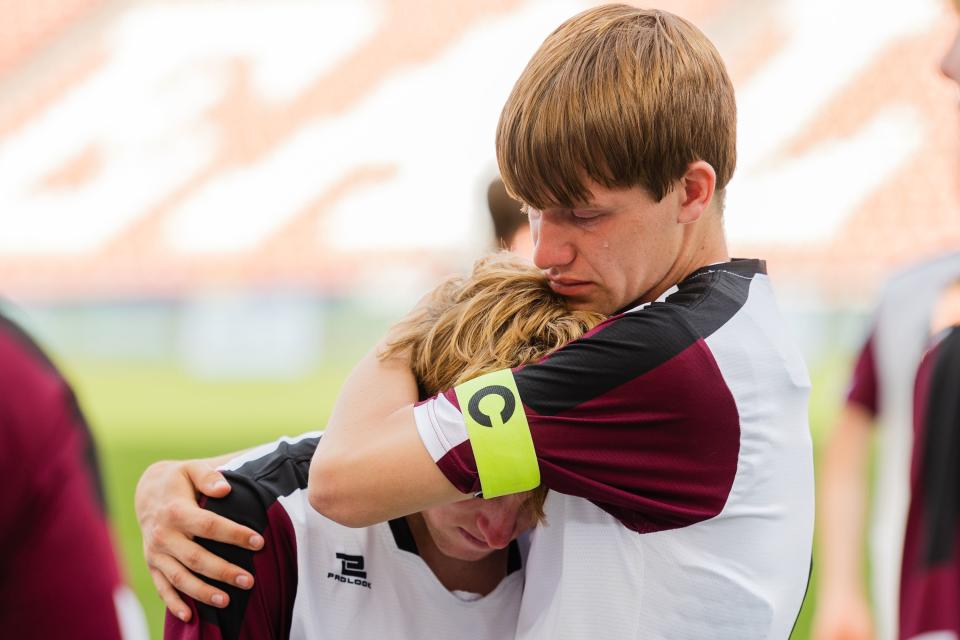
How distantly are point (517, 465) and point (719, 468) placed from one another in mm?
282

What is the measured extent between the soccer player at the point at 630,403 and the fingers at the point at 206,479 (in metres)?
0.09

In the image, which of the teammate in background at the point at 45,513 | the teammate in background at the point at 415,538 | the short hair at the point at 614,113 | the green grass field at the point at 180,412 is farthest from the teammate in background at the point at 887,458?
the green grass field at the point at 180,412

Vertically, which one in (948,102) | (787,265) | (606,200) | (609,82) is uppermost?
(609,82)

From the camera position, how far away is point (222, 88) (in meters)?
13.2

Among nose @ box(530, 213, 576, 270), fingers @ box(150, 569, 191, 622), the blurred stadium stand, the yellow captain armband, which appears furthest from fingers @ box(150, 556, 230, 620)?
the blurred stadium stand

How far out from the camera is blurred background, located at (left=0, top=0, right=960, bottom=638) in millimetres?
11812

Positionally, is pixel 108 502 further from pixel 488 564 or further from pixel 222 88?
pixel 222 88

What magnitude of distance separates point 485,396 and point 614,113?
43 centimetres

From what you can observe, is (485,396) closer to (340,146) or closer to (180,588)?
(180,588)

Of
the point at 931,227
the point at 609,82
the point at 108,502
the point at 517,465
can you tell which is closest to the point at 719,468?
the point at 517,465

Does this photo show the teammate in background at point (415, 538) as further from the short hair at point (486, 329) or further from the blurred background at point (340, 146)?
the blurred background at point (340, 146)

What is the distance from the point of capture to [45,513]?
960mm

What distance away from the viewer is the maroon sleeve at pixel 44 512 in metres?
0.94

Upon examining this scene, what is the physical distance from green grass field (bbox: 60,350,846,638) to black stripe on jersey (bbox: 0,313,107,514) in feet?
14.3
